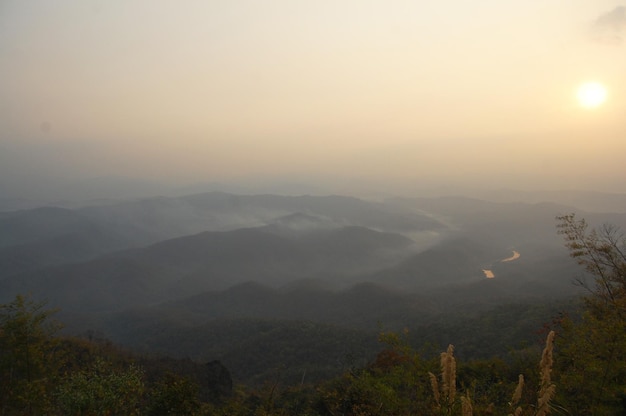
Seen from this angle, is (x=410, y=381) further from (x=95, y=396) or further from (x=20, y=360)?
(x=20, y=360)

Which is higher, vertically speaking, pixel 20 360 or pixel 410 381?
pixel 410 381

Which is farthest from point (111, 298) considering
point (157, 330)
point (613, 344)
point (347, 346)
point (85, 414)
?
point (613, 344)

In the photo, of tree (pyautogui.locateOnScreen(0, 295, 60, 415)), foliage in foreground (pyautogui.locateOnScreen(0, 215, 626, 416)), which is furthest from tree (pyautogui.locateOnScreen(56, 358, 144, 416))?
tree (pyautogui.locateOnScreen(0, 295, 60, 415))

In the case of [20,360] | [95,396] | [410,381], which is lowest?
[95,396]

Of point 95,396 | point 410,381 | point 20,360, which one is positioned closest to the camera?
point 410,381

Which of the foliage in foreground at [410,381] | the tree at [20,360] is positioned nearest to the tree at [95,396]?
the foliage in foreground at [410,381]

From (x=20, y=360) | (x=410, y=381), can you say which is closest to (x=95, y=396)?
(x=20, y=360)

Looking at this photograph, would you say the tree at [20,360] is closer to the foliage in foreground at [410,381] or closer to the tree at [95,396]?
the foliage in foreground at [410,381]

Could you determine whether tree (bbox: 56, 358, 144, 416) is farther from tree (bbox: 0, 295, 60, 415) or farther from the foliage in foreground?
tree (bbox: 0, 295, 60, 415)

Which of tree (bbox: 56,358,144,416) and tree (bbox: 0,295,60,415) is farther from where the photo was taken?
tree (bbox: 0,295,60,415)

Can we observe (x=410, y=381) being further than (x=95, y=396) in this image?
No

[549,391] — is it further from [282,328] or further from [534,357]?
[282,328]

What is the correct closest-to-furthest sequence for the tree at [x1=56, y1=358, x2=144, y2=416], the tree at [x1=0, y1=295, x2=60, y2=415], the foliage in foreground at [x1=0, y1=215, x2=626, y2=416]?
the foliage in foreground at [x1=0, y1=215, x2=626, y2=416]
the tree at [x1=56, y1=358, x2=144, y2=416]
the tree at [x1=0, y1=295, x2=60, y2=415]
